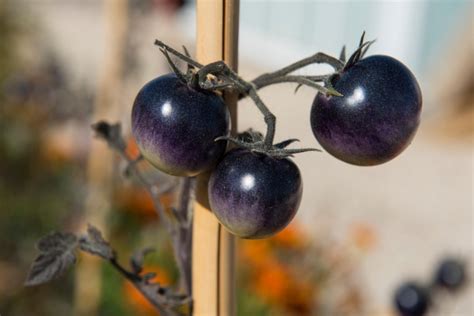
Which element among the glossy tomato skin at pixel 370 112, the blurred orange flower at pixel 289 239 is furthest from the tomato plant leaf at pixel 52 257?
the blurred orange flower at pixel 289 239

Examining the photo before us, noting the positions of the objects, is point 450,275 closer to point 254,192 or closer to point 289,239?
point 289,239

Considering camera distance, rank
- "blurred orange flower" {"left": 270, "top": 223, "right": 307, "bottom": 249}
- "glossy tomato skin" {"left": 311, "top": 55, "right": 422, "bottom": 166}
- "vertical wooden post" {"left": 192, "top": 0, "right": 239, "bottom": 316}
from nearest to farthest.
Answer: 1. "glossy tomato skin" {"left": 311, "top": 55, "right": 422, "bottom": 166}
2. "vertical wooden post" {"left": 192, "top": 0, "right": 239, "bottom": 316}
3. "blurred orange flower" {"left": 270, "top": 223, "right": 307, "bottom": 249}


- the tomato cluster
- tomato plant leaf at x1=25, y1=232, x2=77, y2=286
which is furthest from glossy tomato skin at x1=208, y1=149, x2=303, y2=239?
tomato plant leaf at x1=25, y1=232, x2=77, y2=286

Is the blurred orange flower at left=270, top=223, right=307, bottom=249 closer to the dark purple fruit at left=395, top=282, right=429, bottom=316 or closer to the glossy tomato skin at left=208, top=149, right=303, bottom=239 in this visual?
the dark purple fruit at left=395, top=282, right=429, bottom=316

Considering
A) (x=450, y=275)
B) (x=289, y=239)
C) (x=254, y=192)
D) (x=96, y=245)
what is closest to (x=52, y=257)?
(x=96, y=245)

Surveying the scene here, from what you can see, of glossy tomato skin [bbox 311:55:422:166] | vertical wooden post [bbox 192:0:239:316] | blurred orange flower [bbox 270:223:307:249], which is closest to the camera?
glossy tomato skin [bbox 311:55:422:166]

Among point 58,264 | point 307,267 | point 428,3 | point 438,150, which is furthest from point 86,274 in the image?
point 428,3

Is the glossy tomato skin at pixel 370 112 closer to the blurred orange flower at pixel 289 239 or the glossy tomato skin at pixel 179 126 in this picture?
the glossy tomato skin at pixel 179 126
